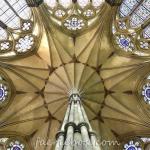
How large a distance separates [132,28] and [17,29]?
5.54 meters

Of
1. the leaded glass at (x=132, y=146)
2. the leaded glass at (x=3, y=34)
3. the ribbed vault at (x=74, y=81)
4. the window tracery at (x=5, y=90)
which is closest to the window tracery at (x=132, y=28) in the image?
the ribbed vault at (x=74, y=81)

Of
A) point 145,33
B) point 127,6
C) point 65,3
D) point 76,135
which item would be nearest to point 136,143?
point 145,33

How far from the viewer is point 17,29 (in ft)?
66.5

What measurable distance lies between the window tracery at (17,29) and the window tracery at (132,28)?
12.6ft

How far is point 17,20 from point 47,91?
374cm

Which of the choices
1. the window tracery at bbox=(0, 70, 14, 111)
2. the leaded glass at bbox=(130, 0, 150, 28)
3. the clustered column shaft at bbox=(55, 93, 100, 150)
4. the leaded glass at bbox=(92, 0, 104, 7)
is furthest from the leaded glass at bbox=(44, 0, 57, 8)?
the clustered column shaft at bbox=(55, 93, 100, 150)

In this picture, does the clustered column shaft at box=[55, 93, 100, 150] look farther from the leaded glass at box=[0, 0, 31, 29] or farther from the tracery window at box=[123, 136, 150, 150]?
the leaded glass at box=[0, 0, 31, 29]

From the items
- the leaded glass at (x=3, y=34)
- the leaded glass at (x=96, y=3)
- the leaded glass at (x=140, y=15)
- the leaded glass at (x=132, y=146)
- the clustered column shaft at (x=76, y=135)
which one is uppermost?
the leaded glass at (x=96, y=3)

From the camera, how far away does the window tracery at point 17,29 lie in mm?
20000

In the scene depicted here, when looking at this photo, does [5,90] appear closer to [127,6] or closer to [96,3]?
[96,3]

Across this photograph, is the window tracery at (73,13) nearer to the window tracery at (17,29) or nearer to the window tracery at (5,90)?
the window tracery at (17,29)

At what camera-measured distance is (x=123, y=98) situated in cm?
2058

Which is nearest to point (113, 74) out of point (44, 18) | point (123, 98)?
point (123, 98)

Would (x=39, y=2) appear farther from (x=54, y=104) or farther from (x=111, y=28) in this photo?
(x=54, y=104)
